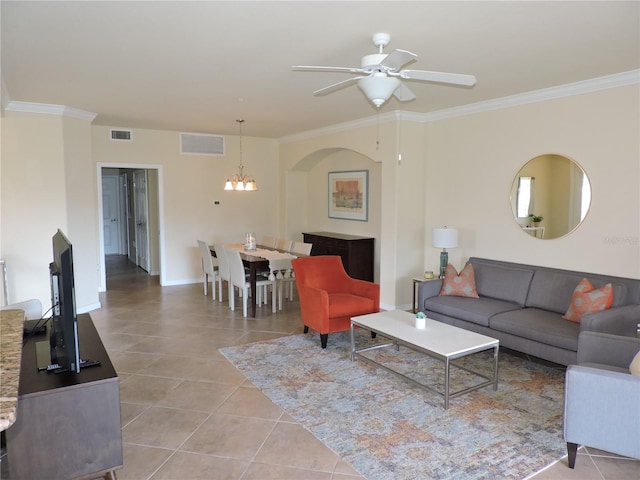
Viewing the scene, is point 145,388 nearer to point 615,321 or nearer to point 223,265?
point 223,265

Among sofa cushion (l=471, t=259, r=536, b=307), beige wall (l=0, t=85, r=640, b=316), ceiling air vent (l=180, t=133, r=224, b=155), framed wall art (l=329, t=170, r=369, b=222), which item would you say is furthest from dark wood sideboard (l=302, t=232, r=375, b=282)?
ceiling air vent (l=180, t=133, r=224, b=155)

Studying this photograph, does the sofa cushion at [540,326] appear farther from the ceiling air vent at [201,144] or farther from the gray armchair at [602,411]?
the ceiling air vent at [201,144]

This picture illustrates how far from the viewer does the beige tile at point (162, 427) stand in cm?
296

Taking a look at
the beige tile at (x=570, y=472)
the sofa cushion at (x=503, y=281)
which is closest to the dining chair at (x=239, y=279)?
the sofa cushion at (x=503, y=281)

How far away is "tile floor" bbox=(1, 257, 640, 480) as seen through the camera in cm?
265

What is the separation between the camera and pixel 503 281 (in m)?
4.89

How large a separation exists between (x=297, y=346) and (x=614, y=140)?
3565 mm

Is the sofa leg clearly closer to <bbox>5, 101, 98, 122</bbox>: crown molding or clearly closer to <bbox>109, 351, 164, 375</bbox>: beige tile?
<bbox>109, 351, 164, 375</bbox>: beige tile

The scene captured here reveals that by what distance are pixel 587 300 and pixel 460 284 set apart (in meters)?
1.33

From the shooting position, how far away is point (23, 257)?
5508mm

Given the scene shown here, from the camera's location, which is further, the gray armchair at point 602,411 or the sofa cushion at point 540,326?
the sofa cushion at point 540,326

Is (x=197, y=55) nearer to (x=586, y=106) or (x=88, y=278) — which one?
(x=586, y=106)

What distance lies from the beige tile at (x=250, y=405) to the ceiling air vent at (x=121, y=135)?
523cm

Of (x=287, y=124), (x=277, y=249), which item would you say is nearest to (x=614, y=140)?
(x=287, y=124)
